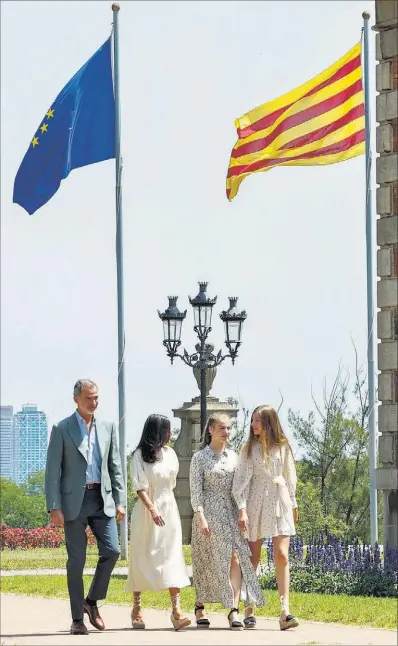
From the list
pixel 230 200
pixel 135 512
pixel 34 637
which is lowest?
pixel 34 637

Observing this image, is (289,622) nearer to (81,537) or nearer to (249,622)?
(249,622)

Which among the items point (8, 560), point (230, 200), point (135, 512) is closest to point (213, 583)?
point (135, 512)

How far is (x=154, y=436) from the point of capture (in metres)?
15.2

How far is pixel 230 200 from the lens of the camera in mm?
25781

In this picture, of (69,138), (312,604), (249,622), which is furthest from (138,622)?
(69,138)

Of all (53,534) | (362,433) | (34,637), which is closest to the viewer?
(34,637)

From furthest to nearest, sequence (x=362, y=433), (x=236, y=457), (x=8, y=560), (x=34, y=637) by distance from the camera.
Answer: (x=362, y=433) < (x=8, y=560) < (x=236, y=457) < (x=34, y=637)

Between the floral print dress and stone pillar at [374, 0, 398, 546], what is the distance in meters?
5.50

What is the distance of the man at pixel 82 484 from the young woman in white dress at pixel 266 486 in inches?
49.2

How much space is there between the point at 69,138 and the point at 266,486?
1418 centimetres

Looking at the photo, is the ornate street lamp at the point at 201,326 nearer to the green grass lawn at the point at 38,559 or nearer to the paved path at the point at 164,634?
the green grass lawn at the point at 38,559

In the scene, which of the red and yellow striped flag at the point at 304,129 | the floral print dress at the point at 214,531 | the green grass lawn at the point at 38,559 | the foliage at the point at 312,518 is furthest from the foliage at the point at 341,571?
the foliage at the point at 312,518

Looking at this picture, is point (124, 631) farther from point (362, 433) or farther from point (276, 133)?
point (362, 433)

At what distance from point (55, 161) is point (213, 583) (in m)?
14.2
